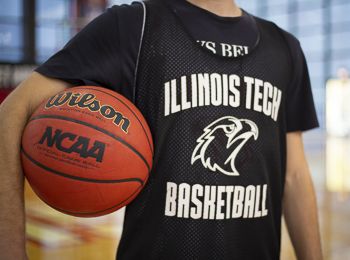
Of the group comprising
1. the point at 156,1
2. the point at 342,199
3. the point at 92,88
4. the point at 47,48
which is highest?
the point at 156,1

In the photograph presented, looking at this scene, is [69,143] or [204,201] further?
[204,201]

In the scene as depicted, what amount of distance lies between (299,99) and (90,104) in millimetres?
609

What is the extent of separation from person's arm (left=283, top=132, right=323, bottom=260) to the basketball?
0.49 m

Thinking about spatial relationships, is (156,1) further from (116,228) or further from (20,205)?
(116,228)

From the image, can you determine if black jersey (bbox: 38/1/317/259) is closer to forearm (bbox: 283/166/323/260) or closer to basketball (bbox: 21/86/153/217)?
basketball (bbox: 21/86/153/217)

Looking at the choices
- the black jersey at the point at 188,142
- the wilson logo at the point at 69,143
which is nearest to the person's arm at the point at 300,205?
the black jersey at the point at 188,142

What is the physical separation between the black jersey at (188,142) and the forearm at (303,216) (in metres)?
0.21

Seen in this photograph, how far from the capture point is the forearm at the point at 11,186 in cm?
83

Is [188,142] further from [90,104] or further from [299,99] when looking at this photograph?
[299,99]

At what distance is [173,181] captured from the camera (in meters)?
0.97

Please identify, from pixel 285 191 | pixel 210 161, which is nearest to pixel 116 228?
pixel 285 191

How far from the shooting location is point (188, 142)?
3.21ft

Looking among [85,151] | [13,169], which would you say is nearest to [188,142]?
[85,151]

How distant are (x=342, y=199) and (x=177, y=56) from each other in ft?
12.9
